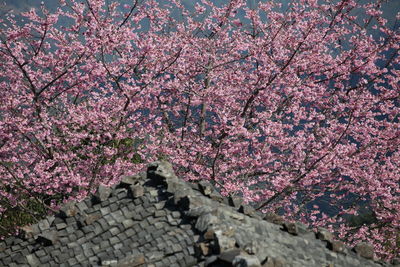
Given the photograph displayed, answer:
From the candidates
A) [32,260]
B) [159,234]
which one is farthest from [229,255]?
[32,260]

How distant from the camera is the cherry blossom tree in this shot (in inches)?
570

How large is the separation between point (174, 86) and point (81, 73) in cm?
340

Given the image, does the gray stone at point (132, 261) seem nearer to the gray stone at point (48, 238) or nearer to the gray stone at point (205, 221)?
the gray stone at point (205, 221)

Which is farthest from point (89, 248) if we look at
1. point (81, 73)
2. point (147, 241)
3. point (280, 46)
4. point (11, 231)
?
point (280, 46)

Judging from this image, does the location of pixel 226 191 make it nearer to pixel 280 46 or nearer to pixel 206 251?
pixel 280 46

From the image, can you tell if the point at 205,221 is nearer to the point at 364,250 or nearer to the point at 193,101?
the point at 364,250

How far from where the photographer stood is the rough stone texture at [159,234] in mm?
6855

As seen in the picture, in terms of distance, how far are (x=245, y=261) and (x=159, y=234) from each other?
82.6 inches

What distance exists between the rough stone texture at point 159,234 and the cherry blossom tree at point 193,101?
Result: 5.65m

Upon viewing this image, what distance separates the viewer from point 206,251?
654cm

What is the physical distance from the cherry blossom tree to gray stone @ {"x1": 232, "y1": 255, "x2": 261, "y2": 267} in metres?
7.97

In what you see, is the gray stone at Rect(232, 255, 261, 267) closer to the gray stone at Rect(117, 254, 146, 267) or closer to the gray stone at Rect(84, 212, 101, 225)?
the gray stone at Rect(117, 254, 146, 267)

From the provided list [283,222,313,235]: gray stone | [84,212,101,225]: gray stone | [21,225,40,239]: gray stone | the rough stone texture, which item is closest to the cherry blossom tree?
[283,222,313,235]: gray stone

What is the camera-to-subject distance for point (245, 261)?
5605 millimetres
